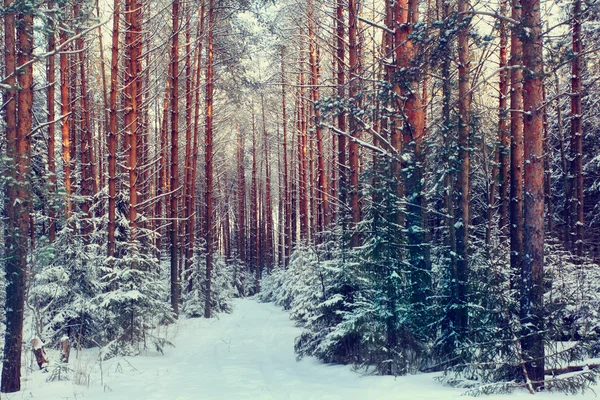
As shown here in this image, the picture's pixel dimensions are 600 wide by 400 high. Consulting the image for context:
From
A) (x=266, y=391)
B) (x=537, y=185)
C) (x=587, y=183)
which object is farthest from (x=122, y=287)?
(x=587, y=183)

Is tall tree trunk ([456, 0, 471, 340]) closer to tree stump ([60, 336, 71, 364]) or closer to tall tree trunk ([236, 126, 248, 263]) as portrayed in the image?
tree stump ([60, 336, 71, 364])

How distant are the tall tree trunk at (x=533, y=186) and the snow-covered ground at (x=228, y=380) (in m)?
1.10

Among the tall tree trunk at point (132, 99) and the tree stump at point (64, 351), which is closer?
the tree stump at point (64, 351)

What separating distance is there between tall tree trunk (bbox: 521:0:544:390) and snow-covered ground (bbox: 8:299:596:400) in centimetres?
110

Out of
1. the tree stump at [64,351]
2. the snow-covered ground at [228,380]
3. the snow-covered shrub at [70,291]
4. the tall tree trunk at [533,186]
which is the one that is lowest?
the snow-covered ground at [228,380]

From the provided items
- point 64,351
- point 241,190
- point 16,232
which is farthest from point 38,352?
point 241,190

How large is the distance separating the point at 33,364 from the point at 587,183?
23.6 meters

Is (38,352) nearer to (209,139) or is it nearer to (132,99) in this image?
(132,99)

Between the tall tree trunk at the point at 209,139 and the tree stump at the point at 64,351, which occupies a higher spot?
the tall tree trunk at the point at 209,139

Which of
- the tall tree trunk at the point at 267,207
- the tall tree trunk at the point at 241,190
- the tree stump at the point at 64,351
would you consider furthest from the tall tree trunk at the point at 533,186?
the tall tree trunk at the point at 241,190

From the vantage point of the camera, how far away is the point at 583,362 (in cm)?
689

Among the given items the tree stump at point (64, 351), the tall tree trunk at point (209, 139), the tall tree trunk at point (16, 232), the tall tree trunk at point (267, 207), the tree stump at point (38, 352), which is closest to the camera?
the tall tree trunk at point (16, 232)

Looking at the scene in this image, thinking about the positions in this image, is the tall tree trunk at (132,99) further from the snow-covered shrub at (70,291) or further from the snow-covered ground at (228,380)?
the snow-covered ground at (228,380)

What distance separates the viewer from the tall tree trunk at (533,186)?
6.44 m
